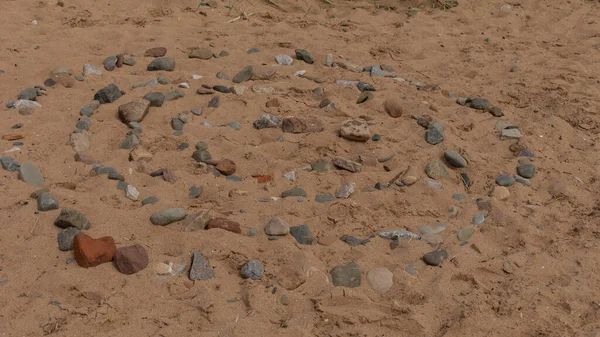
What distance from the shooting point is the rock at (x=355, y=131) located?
367cm

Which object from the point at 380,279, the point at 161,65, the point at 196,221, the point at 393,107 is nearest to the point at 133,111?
the point at 161,65

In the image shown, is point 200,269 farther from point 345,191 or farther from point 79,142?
point 79,142

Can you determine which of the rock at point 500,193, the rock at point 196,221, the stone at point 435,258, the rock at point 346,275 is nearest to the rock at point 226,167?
the rock at point 196,221

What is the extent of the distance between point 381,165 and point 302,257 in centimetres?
94

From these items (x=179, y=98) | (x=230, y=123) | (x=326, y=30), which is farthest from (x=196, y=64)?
(x=326, y=30)

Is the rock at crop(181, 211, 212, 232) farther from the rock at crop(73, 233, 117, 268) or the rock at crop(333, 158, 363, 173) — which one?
the rock at crop(333, 158, 363, 173)

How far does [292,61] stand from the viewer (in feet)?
15.0

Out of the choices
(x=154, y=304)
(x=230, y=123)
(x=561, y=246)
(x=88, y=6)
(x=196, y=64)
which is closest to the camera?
(x=154, y=304)

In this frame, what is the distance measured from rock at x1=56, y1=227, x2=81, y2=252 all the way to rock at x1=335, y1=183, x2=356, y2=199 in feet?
4.10

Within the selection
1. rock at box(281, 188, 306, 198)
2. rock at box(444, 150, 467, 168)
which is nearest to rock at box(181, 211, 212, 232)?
rock at box(281, 188, 306, 198)

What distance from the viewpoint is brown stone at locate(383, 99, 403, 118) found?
4.00 metres

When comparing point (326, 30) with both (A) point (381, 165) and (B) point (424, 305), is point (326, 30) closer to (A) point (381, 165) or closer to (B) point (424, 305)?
(A) point (381, 165)

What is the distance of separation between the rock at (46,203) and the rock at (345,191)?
1.34 meters

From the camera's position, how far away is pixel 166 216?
2928 mm
